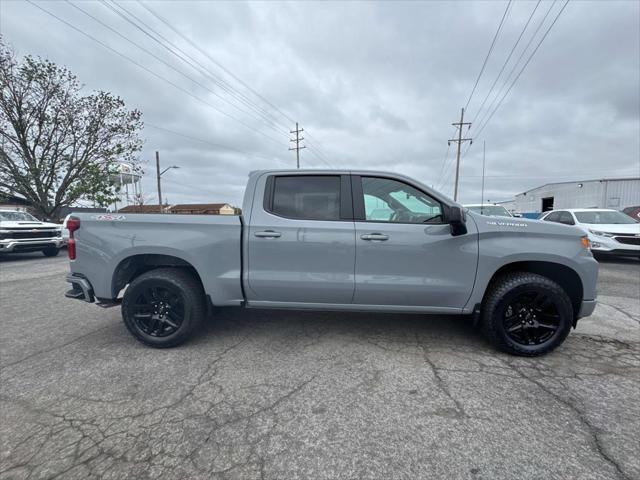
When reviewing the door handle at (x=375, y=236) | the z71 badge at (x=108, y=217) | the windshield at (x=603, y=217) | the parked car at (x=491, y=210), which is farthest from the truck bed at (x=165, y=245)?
the windshield at (x=603, y=217)

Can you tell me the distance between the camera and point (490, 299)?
2.86 m

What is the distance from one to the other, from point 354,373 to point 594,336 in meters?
3.07

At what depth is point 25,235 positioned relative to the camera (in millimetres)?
9391

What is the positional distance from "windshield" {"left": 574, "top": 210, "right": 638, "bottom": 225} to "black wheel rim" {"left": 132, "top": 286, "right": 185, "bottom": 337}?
37.5ft

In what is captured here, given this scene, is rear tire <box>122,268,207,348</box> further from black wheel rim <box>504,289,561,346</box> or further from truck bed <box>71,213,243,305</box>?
black wheel rim <box>504,289,561,346</box>

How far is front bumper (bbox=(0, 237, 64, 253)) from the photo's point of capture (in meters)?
8.88

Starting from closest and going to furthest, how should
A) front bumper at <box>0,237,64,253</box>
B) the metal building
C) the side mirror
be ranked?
1. the side mirror
2. front bumper at <box>0,237,64,253</box>
3. the metal building

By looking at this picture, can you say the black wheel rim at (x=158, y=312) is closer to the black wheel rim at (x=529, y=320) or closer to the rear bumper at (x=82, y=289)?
the rear bumper at (x=82, y=289)

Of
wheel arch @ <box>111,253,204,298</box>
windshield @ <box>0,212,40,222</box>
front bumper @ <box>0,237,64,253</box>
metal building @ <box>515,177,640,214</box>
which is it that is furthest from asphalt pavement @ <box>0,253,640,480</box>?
metal building @ <box>515,177,640,214</box>

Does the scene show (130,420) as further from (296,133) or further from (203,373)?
(296,133)

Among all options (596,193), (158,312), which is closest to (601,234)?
(158,312)

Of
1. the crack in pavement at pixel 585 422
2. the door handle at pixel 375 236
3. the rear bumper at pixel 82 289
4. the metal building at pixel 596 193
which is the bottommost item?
the crack in pavement at pixel 585 422

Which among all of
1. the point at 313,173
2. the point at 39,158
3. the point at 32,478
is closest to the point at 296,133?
the point at 39,158

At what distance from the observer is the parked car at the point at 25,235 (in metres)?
8.93
